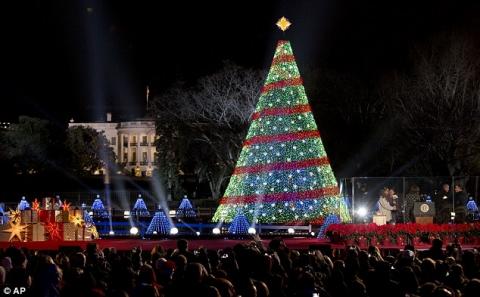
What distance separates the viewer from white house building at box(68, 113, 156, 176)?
13475cm

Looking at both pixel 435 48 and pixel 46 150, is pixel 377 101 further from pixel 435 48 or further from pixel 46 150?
pixel 46 150

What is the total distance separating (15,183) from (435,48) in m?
53.0

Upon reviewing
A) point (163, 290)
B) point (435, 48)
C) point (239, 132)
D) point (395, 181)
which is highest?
point (435, 48)

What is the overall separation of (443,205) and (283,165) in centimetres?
881

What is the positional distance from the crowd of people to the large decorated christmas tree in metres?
21.4

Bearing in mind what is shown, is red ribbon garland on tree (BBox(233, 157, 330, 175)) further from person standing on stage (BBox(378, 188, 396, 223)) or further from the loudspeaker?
the loudspeaker

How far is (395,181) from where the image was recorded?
30.6 metres

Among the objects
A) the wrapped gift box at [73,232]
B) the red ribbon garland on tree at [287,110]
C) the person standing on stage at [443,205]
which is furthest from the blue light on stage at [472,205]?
the wrapped gift box at [73,232]

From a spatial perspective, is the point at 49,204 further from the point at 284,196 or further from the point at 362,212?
the point at 362,212

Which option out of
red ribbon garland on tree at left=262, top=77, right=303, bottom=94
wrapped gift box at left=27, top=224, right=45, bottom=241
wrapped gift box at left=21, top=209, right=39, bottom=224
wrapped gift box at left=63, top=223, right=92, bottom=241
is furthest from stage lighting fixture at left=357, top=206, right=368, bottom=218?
wrapped gift box at left=21, top=209, right=39, bottom=224

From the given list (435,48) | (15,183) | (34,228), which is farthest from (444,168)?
(15,183)

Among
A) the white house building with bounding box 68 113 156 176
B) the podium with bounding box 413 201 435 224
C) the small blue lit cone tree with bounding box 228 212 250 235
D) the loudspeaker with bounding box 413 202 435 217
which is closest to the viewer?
the podium with bounding box 413 201 435 224

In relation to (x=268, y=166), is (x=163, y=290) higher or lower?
lower

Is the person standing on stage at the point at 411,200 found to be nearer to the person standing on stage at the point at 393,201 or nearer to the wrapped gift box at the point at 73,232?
the person standing on stage at the point at 393,201
